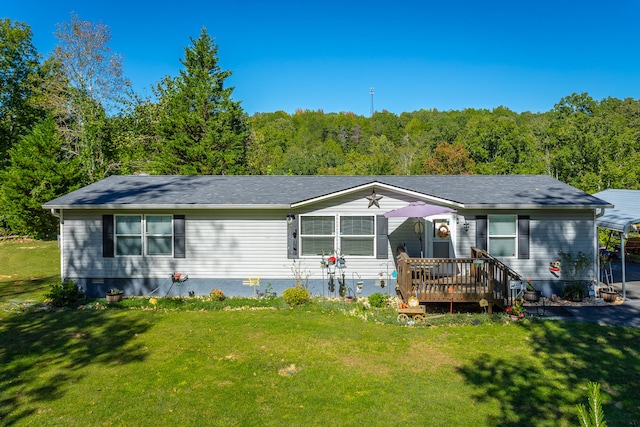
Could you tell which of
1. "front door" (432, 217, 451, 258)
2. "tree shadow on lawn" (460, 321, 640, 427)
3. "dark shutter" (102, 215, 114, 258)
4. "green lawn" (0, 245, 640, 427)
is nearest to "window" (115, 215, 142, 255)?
"dark shutter" (102, 215, 114, 258)

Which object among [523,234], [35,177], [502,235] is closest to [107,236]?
[502,235]

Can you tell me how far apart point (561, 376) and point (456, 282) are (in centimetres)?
371

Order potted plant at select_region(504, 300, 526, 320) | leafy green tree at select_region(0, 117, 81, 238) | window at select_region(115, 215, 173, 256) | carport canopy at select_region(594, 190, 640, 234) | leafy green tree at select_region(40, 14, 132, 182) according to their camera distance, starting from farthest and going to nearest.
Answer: leafy green tree at select_region(40, 14, 132, 182) < leafy green tree at select_region(0, 117, 81, 238) < window at select_region(115, 215, 173, 256) < carport canopy at select_region(594, 190, 640, 234) < potted plant at select_region(504, 300, 526, 320)

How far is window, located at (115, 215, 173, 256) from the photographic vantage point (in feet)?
41.6

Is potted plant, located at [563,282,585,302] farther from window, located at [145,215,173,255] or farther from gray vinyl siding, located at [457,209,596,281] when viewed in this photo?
window, located at [145,215,173,255]

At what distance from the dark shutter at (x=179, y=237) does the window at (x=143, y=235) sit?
0.52ft

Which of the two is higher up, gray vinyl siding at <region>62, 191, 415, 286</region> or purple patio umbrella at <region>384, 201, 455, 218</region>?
purple patio umbrella at <region>384, 201, 455, 218</region>

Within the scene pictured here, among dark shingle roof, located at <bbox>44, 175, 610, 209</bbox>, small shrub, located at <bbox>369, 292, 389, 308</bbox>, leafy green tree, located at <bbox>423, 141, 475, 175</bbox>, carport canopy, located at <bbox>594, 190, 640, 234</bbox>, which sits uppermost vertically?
leafy green tree, located at <bbox>423, 141, 475, 175</bbox>

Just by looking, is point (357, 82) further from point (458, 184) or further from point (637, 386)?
point (637, 386)

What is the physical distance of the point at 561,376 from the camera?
686 cm

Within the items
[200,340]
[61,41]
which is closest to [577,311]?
[200,340]

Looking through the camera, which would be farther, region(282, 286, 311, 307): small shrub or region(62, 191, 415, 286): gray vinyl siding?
region(62, 191, 415, 286): gray vinyl siding

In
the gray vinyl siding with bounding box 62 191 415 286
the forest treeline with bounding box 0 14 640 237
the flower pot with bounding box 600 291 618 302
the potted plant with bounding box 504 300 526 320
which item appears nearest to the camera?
the potted plant with bounding box 504 300 526 320

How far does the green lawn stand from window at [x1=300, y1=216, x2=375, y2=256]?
8.10 feet
